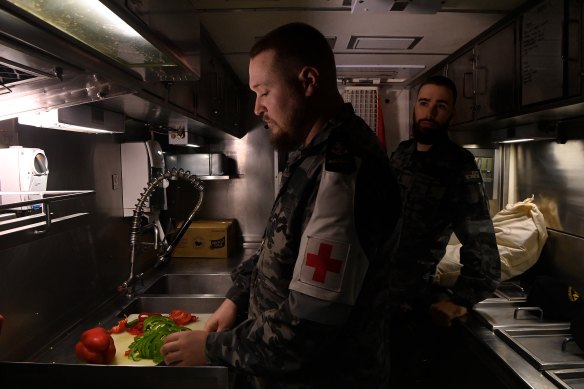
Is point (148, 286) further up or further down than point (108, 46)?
further down

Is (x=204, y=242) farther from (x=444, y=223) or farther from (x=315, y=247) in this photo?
(x=315, y=247)

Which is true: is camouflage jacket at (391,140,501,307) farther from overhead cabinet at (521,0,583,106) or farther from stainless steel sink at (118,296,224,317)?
stainless steel sink at (118,296,224,317)

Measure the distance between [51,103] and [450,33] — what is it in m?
1.98

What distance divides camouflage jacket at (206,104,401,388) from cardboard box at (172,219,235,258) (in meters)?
2.00

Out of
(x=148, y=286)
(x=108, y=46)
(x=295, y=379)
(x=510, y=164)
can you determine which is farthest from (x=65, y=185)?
(x=510, y=164)

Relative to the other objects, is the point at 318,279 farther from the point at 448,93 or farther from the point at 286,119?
the point at 448,93

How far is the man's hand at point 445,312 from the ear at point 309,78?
48.6 inches

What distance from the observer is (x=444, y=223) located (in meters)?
1.75

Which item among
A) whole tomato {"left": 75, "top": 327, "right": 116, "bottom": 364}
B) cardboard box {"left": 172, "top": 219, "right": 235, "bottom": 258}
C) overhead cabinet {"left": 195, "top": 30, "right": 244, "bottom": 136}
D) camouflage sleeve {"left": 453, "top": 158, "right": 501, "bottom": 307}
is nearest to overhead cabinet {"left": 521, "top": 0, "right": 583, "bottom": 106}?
camouflage sleeve {"left": 453, "top": 158, "right": 501, "bottom": 307}

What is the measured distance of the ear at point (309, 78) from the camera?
35.1 inches

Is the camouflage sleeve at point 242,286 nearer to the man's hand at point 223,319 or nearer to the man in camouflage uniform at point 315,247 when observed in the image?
the man's hand at point 223,319

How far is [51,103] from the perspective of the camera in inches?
37.5

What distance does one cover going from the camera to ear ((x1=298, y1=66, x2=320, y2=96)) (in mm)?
893

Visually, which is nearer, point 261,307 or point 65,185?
point 261,307
